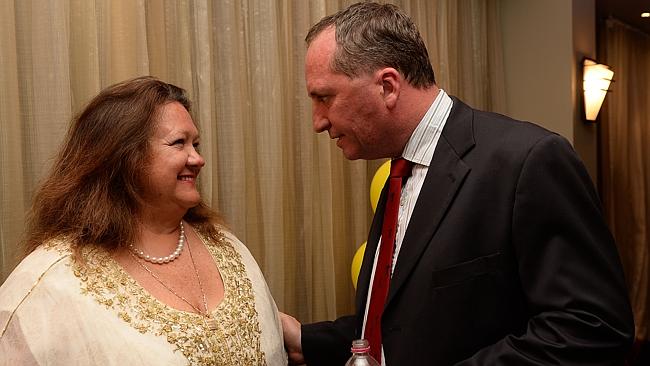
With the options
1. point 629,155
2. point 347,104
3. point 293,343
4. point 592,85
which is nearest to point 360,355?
point 347,104

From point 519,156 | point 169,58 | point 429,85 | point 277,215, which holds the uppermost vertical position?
point 169,58

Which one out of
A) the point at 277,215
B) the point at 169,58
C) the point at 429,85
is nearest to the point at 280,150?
the point at 277,215

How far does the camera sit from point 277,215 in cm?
279

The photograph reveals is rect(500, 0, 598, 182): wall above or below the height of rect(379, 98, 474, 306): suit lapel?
above

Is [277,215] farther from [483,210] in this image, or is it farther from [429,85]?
[483,210]

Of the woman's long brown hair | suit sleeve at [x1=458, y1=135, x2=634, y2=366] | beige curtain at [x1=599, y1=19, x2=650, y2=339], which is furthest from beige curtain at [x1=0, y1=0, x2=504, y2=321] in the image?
beige curtain at [x1=599, y1=19, x2=650, y2=339]

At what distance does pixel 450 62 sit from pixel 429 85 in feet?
7.36

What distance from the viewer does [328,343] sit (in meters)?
2.04

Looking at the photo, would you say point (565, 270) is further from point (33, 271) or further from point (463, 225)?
point (33, 271)

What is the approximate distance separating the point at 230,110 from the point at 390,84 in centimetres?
106

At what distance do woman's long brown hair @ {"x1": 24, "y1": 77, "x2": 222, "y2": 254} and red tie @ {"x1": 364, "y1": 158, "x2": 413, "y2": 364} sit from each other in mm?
590

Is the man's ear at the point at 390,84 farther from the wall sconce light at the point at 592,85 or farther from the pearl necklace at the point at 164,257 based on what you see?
the wall sconce light at the point at 592,85

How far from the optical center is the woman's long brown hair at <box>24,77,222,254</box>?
1736mm

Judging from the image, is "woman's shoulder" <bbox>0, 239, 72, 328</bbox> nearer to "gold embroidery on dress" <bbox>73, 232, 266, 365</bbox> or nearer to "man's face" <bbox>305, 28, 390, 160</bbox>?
"gold embroidery on dress" <bbox>73, 232, 266, 365</bbox>
